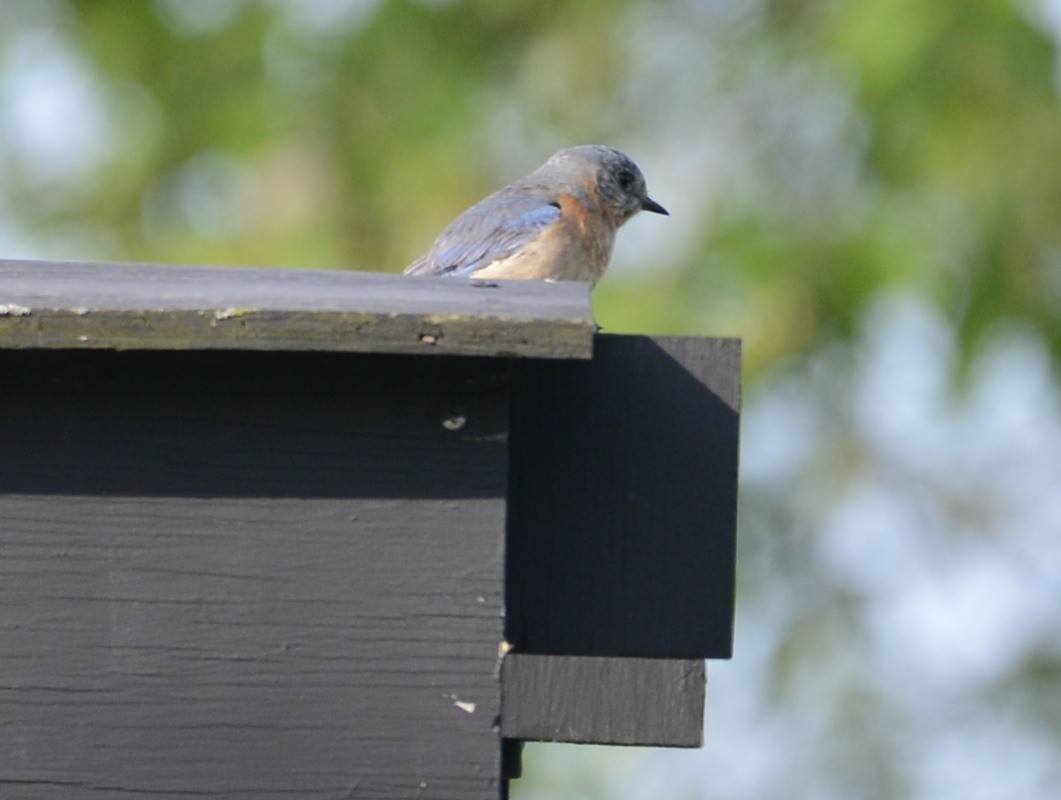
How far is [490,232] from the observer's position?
16.6ft

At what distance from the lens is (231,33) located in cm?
796

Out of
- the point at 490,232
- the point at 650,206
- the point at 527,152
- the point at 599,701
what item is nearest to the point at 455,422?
the point at 599,701

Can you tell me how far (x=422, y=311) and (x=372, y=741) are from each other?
678 millimetres

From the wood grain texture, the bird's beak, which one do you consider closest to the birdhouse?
the wood grain texture

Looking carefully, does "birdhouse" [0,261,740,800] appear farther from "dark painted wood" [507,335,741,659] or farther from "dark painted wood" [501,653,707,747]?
"dark painted wood" [507,335,741,659]

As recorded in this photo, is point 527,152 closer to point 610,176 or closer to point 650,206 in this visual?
point 650,206

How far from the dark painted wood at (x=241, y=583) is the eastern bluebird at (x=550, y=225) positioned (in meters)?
2.29

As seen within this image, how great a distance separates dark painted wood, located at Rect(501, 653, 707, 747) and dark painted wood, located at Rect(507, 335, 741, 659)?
0.57ft

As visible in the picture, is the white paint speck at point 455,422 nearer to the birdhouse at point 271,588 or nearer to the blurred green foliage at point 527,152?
the birdhouse at point 271,588

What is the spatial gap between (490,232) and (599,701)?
2.71m

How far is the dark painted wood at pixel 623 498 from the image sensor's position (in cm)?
272

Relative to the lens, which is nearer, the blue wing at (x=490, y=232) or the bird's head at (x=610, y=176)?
the blue wing at (x=490, y=232)

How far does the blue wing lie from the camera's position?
198 inches

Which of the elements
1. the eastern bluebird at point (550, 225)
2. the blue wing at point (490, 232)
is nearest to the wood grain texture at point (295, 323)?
the eastern bluebird at point (550, 225)
